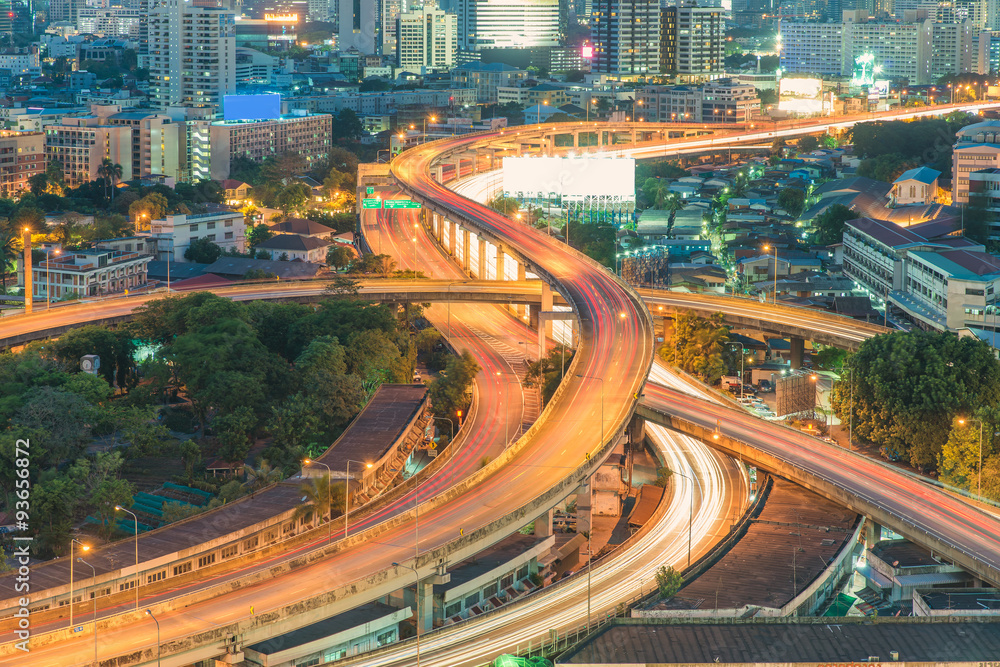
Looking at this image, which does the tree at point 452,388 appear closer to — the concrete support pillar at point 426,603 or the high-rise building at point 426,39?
the concrete support pillar at point 426,603

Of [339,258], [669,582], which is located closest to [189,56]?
[339,258]

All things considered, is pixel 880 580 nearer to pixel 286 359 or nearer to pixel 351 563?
pixel 351 563

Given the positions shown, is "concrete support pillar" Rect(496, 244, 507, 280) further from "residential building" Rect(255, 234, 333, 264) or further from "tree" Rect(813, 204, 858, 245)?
"tree" Rect(813, 204, 858, 245)

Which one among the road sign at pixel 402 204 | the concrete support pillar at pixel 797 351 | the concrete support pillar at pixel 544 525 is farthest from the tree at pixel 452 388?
the road sign at pixel 402 204

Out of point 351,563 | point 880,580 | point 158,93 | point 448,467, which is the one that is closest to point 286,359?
point 448,467

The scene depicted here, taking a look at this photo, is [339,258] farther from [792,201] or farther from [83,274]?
[792,201]

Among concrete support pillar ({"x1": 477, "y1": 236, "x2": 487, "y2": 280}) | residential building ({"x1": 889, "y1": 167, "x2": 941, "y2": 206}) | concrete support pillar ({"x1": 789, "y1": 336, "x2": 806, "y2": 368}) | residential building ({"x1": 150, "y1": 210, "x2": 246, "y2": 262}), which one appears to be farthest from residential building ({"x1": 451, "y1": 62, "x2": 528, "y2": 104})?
concrete support pillar ({"x1": 789, "y1": 336, "x2": 806, "y2": 368})
